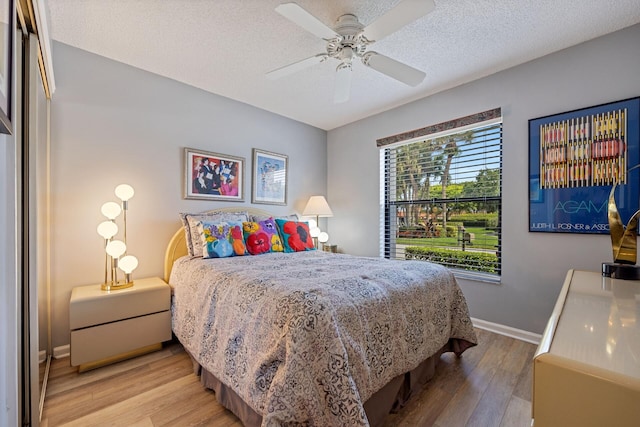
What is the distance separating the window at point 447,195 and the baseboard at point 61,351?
3309mm

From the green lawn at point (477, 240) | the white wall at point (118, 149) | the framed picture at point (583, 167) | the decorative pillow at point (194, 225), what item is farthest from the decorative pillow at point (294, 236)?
the framed picture at point (583, 167)

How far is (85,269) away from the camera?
2320 mm

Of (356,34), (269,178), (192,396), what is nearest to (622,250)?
(356,34)

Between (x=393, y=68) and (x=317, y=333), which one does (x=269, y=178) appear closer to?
(x=393, y=68)

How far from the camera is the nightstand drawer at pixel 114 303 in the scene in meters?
1.91

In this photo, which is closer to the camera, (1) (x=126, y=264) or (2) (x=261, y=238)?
(1) (x=126, y=264)

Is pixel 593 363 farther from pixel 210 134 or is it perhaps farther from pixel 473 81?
pixel 210 134

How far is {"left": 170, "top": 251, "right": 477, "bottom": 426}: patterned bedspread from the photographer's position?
111cm

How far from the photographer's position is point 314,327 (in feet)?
3.76

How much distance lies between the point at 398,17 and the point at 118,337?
9.48ft

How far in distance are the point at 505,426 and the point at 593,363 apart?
4.32 feet

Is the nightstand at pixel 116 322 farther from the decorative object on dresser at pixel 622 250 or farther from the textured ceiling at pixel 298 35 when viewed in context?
the decorative object on dresser at pixel 622 250

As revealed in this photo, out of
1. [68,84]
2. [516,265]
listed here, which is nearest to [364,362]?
[516,265]

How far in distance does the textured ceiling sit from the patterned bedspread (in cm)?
177
